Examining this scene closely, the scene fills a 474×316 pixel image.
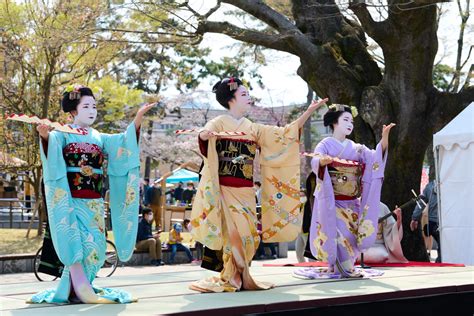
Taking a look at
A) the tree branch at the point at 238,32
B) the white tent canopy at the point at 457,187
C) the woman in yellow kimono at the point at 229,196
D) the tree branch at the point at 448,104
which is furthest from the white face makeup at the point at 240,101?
the tree branch at the point at 448,104

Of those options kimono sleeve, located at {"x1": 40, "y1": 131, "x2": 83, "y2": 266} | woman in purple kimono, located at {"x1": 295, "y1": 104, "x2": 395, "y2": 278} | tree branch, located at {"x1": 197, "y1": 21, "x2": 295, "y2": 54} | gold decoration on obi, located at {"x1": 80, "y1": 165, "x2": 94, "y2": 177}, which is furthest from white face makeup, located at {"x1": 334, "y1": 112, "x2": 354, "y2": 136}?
tree branch, located at {"x1": 197, "y1": 21, "x2": 295, "y2": 54}

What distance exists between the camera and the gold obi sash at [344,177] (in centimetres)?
874

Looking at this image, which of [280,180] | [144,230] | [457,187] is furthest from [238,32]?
[280,180]

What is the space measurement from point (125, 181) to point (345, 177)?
2.92 meters

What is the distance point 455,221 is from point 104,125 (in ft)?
60.0

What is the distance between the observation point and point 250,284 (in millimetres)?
7430

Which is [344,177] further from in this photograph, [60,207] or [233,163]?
[60,207]

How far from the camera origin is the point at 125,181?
6.89 metres

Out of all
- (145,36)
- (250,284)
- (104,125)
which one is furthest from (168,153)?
(250,284)

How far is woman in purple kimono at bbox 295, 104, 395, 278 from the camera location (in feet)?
28.6

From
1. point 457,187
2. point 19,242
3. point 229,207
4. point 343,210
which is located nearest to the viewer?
point 229,207

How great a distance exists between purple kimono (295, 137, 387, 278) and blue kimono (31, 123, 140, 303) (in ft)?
8.60

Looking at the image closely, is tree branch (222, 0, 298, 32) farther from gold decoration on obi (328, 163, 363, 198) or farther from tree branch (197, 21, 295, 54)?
gold decoration on obi (328, 163, 363, 198)

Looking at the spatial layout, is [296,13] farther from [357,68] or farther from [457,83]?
[457,83]
